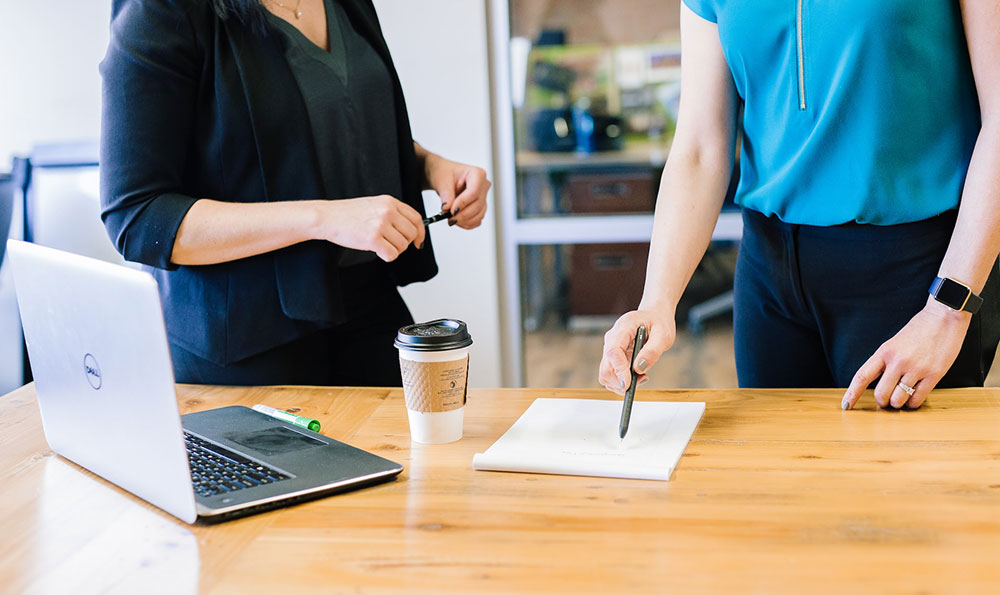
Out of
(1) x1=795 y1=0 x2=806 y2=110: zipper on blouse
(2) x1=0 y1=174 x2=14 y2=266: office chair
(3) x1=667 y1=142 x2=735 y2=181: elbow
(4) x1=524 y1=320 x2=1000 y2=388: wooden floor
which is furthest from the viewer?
(4) x1=524 y1=320 x2=1000 y2=388: wooden floor

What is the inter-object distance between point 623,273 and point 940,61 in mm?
1976

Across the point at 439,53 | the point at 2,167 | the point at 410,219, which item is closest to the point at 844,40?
the point at 410,219

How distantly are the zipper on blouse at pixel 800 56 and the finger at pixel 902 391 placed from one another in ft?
1.28

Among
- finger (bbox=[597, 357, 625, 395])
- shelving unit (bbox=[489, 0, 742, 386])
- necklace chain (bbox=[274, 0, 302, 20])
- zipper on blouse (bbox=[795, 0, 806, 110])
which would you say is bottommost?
shelving unit (bbox=[489, 0, 742, 386])

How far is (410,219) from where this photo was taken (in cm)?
138

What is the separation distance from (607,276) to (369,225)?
195 centimetres

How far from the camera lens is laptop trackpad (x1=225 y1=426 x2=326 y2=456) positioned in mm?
1098

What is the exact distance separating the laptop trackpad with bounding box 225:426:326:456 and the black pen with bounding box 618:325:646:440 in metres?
0.35

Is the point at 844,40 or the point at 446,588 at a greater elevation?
the point at 844,40

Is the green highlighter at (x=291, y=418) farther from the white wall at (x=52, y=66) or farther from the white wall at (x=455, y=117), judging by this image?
the white wall at (x=52, y=66)

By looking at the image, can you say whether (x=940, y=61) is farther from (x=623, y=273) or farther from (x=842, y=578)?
(x=623, y=273)

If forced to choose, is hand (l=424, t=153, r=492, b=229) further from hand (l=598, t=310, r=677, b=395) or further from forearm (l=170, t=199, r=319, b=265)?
hand (l=598, t=310, r=677, b=395)

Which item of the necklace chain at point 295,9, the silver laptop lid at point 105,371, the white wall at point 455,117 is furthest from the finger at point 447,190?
the white wall at point 455,117

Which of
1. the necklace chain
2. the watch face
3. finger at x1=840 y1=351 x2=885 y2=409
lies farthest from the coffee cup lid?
the necklace chain
